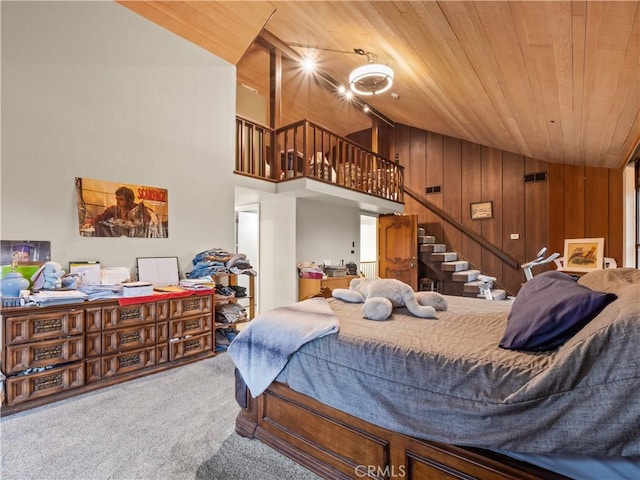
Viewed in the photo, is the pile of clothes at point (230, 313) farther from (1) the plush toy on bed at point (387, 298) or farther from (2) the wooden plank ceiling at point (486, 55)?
(2) the wooden plank ceiling at point (486, 55)

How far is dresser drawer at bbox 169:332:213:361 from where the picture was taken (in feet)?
9.93

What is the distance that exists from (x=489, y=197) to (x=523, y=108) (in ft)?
11.1

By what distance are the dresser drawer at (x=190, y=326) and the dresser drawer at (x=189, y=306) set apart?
0.18ft

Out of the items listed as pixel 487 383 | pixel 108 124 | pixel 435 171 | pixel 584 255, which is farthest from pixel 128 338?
pixel 435 171

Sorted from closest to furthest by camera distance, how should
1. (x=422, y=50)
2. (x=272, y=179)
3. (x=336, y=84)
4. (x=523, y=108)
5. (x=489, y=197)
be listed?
(x=422, y=50), (x=523, y=108), (x=272, y=179), (x=336, y=84), (x=489, y=197)

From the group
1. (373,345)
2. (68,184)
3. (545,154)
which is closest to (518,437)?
(373,345)

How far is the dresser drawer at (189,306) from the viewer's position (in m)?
3.04

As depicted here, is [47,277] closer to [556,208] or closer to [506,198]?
[506,198]

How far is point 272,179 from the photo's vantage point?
15.3ft

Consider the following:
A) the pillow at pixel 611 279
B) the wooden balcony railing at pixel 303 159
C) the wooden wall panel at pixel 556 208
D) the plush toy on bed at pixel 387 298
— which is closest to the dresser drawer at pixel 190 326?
the plush toy on bed at pixel 387 298

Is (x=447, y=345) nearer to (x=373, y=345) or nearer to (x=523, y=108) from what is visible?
(x=373, y=345)

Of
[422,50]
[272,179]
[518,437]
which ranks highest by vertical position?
[422,50]

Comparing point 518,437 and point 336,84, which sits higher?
point 336,84

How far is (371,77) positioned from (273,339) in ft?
11.0
